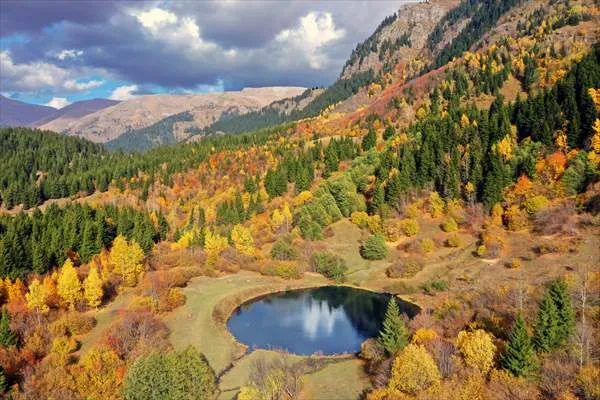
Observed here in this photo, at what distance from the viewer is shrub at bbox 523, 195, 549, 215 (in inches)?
4094

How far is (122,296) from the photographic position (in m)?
93.1

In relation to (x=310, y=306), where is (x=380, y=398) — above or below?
above

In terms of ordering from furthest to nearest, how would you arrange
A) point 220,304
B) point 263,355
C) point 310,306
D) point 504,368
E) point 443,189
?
1. point 443,189
2. point 310,306
3. point 220,304
4. point 263,355
5. point 504,368

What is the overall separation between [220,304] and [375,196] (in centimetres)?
6231

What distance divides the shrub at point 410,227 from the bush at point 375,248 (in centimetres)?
908

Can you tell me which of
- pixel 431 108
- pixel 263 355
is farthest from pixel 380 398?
pixel 431 108

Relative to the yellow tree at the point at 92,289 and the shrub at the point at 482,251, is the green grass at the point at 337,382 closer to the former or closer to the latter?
the yellow tree at the point at 92,289

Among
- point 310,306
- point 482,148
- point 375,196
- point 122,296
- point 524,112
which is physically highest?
point 524,112

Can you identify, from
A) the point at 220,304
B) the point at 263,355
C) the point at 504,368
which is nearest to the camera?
the point at 504,368

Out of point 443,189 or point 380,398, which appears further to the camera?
point 443,189

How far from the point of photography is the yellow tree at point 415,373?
47.2 m

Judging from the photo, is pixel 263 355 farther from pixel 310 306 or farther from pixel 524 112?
pixel 524 112

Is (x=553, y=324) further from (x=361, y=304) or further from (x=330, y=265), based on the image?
(x=330, y=265)

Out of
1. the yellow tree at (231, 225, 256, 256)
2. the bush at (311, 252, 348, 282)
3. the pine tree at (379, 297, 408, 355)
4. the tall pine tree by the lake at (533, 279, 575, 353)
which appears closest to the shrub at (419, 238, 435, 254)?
the bush at (311, 252, 348, 282)
